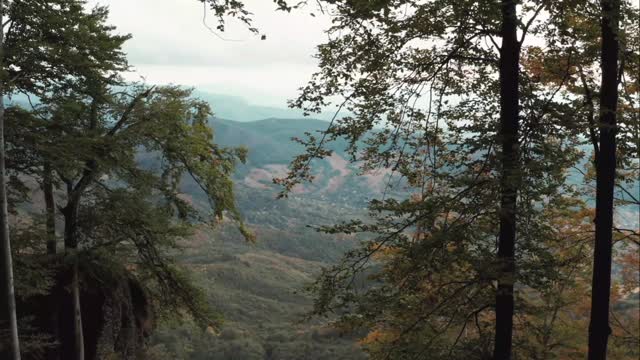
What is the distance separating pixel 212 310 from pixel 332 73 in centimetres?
1153

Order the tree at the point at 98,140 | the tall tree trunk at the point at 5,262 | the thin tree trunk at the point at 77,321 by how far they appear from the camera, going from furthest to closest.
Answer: the thin tree trunk at the point at 77,321, the tree at the point at 98,140, the tall tree trunk at the point at 5,262

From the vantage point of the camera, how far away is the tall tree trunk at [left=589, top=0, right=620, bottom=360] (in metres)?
8.35

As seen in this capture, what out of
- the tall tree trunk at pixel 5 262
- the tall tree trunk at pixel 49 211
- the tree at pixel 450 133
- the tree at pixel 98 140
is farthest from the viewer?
the tall tree trunk at pixel 49 211

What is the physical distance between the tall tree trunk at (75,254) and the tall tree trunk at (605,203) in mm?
13365

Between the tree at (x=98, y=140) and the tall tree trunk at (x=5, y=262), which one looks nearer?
the tall tree trunk at (x=5, y=262)

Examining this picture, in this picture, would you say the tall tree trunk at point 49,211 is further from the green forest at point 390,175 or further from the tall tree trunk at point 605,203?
the tall tree trunk at point 605,203

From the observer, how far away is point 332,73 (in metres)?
8.61

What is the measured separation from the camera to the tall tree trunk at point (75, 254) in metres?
15.3

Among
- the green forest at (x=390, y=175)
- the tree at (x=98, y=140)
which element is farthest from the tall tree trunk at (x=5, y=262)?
the tree at (x=98, y=140)

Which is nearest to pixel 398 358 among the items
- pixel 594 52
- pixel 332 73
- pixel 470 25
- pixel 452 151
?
pixel 452 151

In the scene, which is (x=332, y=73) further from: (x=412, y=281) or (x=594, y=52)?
(x=594, y=52)

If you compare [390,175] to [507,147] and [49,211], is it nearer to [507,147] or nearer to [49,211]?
[507,147]

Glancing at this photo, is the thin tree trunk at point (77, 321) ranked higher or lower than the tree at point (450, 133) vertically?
lower

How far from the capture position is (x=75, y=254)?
1527 cm
